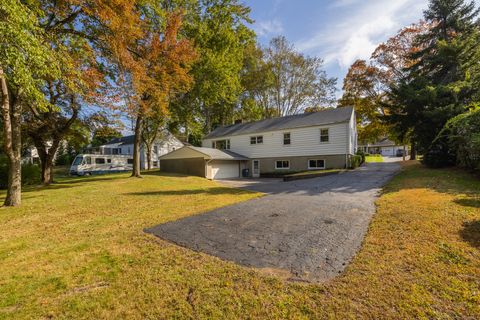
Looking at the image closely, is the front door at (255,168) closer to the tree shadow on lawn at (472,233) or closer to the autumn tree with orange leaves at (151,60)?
the autumn tree with orange leaves at (151,60)

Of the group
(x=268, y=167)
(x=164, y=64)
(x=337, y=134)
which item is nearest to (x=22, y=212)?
(x=164, y=64)

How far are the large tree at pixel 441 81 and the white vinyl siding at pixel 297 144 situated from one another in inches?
168

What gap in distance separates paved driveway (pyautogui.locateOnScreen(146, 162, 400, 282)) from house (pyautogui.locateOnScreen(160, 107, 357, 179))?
11195 mm

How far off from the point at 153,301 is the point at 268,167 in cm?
1965

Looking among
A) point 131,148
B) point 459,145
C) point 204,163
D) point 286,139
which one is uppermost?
point 131,148

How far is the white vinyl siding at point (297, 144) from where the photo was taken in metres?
18.0

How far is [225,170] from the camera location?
21.7m

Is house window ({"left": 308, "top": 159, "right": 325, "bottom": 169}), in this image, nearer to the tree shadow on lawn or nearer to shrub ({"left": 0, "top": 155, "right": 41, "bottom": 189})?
the tree shadow on lawn

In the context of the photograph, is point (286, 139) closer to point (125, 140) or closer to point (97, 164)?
point (97, 164)

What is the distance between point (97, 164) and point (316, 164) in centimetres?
2571

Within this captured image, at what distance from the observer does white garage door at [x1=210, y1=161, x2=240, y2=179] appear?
20.6 metres

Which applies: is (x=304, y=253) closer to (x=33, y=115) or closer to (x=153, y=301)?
(x=153, y=301)

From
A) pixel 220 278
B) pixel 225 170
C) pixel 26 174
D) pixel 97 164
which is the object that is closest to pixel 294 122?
pixel 225 170

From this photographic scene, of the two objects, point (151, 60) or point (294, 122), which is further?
point (294, 122)
